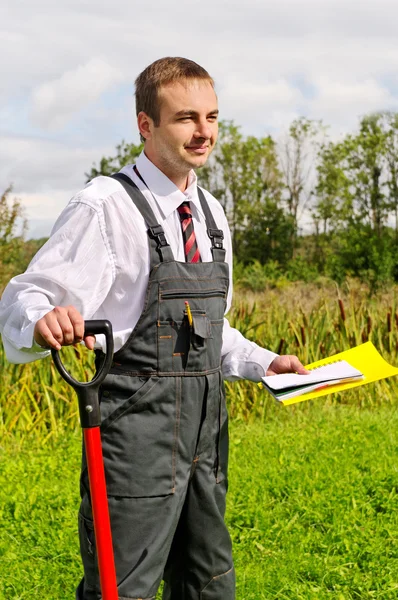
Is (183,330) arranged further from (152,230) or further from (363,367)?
(363,367)

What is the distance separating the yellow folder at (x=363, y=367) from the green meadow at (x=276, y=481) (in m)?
1.34

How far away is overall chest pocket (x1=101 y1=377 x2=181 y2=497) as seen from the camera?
2350 millimetres

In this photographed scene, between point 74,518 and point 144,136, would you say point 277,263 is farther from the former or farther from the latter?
point 144,136

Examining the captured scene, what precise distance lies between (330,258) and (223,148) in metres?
5.01

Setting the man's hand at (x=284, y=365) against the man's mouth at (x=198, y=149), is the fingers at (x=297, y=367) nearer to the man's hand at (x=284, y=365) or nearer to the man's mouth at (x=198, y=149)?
the man's hand at (x=284, y=365)

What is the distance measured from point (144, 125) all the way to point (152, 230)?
376mm

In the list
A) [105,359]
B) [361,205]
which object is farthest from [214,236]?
[361,205]

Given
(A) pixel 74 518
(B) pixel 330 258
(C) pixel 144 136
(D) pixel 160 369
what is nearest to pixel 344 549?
(A) pixel 74 518

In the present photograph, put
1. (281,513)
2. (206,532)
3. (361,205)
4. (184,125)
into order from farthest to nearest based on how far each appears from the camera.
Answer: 1. (361,205)
2. (281,513)
3. (206,532)
4. (184,125)

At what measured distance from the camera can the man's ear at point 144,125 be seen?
2.52m

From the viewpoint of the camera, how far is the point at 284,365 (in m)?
2.75

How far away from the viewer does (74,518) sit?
4316 mm

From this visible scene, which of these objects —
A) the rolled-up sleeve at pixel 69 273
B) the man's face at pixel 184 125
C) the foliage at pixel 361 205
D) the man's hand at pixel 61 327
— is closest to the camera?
the man's hand at pixel 61 327

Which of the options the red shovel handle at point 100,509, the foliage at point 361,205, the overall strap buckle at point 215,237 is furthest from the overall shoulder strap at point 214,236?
the foliage at point 361,205
